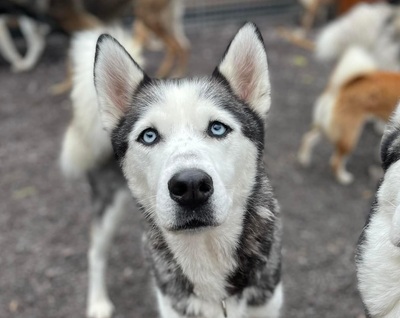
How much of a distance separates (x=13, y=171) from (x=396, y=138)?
424cm

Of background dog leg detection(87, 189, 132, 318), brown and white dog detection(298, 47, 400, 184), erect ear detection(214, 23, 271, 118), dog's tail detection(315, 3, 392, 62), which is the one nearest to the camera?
erect ear detection(214, 23, 271, 118)

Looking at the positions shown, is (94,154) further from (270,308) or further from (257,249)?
(270,308)

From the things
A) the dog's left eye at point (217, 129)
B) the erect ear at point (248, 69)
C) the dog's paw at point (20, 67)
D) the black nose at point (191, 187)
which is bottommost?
the dog's paw at point (20, 67)

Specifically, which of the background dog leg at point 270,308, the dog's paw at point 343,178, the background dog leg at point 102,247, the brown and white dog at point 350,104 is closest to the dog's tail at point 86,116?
the background dog leg at point 102,247

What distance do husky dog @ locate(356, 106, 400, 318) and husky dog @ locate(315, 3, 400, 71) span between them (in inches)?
135

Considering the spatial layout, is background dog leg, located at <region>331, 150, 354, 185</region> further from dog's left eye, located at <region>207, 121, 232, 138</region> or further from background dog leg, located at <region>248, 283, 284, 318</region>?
dog's left eye, located at <region>207, 121, 232, 138</region>

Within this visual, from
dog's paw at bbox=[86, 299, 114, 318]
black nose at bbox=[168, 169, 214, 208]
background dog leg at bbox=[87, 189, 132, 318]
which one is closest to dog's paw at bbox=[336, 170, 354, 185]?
background dog leg at bbox=[87, 189, 132, 318]

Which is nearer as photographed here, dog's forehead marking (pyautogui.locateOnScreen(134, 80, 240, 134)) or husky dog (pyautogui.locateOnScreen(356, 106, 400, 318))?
husky dog (pyautogui.locateOnScreen(356, 106, 400, 318))

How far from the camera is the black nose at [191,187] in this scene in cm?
187

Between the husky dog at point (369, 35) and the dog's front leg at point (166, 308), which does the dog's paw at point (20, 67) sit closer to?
the husky dog at point (369, 35)

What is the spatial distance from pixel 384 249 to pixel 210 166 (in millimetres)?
812

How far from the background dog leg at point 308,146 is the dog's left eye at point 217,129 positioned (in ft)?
10.0

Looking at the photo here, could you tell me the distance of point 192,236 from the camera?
7.45 feet

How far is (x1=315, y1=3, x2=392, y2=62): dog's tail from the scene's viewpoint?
5.30 m
